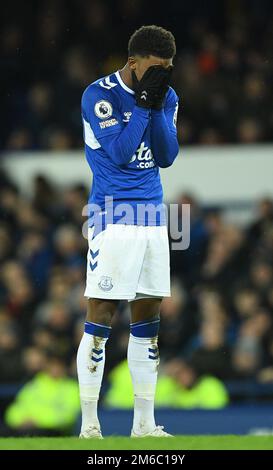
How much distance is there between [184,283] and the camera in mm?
12992

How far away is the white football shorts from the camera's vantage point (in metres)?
6.87

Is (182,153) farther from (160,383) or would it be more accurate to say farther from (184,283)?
(160,383)

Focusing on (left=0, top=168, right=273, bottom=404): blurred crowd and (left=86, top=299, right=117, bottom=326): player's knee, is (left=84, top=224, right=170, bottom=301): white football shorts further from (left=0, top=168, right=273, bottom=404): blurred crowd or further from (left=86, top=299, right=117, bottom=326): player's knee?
(left=0, top=168, right=273, bottom=404): blurred crowd

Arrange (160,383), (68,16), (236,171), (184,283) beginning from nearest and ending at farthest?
1. (160,383)
2. (184,283)
3. (236,171)
4. (68,16)

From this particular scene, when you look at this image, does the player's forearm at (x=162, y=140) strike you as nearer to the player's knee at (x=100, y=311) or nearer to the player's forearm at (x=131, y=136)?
the player's forearm at (x=131, y=136)

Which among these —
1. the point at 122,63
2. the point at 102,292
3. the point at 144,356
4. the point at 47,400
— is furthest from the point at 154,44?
the point at 122,63

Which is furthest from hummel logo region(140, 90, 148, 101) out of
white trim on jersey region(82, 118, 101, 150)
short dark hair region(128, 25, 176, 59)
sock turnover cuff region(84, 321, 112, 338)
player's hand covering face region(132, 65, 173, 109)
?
sock turnover cuff region(84, 321, 112, 338)

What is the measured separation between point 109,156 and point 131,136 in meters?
0.23

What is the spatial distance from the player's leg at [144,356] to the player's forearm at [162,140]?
0.79 metres

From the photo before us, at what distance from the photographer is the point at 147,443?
6457 millimetres

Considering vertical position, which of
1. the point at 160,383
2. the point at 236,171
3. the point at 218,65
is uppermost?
the point at 218,65

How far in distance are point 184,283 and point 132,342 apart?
5.96m

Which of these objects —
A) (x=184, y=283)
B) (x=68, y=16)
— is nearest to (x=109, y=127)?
(x=184, y=283)

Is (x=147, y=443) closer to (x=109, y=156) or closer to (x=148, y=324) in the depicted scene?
(x=148, y=324)
